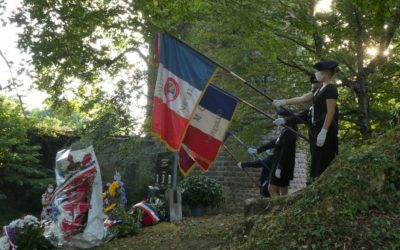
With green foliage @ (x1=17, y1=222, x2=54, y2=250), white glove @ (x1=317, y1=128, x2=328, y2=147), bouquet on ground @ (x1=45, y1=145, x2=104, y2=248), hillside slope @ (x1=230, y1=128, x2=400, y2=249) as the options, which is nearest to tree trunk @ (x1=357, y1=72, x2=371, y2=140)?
white glove @ (x1=317, y1=128, x2=328, y2=147)

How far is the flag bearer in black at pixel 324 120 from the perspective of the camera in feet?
19.8

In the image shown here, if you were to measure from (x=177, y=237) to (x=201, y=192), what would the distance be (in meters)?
4.52

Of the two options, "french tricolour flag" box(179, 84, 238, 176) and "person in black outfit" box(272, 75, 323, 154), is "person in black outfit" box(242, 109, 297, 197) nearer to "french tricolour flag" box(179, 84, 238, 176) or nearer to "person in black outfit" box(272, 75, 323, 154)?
"person in black outfit" box(272, 75, 323, 154)

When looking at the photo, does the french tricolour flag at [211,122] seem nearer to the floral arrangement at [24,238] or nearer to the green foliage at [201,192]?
the floral arrangement at [24,238]

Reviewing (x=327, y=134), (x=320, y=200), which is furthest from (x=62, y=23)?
(x=320, y=200)

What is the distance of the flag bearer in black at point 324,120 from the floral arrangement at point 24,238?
17.4 feet

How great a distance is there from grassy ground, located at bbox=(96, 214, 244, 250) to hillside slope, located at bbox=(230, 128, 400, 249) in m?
1.50

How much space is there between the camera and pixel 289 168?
23.9 ft

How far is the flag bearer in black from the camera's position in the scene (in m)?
6.04

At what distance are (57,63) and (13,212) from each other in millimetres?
11355

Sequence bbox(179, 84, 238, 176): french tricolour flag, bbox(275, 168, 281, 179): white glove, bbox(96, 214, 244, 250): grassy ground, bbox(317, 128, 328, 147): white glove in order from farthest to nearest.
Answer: bbox(179, 84, 238, 176): french tricolour flag → bbox(275, 168, 281, 179): white glove → bbox(96, 214, 244, 250): grassy ground → bbox(317, 128, 328, 147): white glove

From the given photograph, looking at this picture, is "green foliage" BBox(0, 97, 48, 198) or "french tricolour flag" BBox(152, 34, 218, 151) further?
"green foliage" BBox(0, 97, 48, 198)

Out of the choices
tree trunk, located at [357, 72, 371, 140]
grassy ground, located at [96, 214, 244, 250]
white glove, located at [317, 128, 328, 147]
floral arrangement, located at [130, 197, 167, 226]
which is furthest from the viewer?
floral arrangement, located at [130, 197, 167, 226]

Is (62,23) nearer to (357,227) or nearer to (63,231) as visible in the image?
(63,231)
